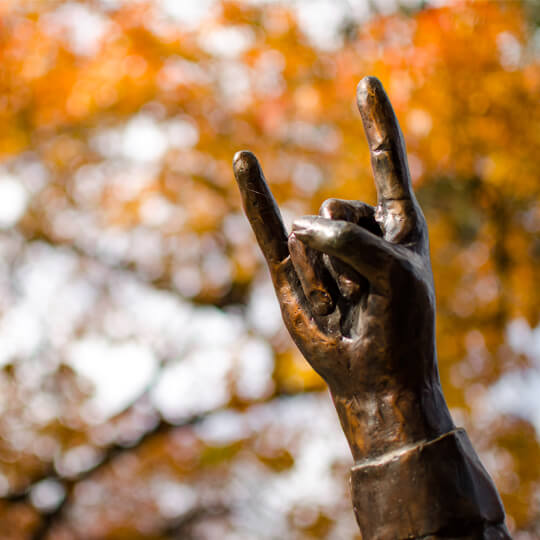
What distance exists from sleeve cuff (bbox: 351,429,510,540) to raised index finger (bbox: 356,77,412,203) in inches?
23.3

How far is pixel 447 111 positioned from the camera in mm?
3955

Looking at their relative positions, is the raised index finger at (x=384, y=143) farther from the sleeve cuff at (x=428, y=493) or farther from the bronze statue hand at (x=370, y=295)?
the sleeve cuff at (x=428, y=493)

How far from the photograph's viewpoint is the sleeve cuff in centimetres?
128

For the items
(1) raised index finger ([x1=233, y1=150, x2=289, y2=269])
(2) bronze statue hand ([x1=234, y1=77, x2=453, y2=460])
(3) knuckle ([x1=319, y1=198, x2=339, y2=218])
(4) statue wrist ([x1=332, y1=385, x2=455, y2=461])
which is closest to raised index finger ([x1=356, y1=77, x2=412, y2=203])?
(2) bronze statue hand ([x1=234, y1=77, x2=453, y2=460])

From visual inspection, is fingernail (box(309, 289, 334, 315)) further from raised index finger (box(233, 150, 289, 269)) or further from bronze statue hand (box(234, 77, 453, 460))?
raised index finger (box(233, 150, 289, 269))

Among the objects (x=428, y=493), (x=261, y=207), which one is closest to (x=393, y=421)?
(x=428, y=493)

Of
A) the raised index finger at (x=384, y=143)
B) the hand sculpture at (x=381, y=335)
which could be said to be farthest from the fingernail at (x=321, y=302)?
the raised index finger at (x=384, y=143)

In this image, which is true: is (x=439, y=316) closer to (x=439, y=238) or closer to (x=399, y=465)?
Result: (x=439, y=238)

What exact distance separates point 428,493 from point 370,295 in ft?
1.44

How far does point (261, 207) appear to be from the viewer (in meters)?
1.55

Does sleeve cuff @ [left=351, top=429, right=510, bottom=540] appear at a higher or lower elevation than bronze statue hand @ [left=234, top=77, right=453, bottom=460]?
lower

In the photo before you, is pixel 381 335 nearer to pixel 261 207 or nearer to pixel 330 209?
pixel 330 209

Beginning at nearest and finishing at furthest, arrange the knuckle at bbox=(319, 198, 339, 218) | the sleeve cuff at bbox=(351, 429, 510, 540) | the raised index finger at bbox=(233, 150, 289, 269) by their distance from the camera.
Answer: the sleeve cuff at bbox=(351, 429, 510, 540), the knuckle at bbox=(319, 198, 339, 218), the raised index finger at bbox=(233, 150, 289, 269)

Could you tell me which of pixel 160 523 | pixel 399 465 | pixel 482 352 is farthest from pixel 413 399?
pixel 160 523
